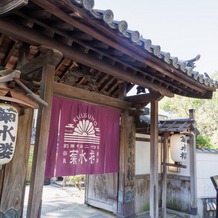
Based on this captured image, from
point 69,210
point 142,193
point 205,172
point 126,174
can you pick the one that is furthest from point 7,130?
point 205,172

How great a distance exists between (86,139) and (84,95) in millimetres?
989

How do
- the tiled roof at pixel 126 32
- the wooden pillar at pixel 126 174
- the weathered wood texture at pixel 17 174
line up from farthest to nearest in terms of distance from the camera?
the wooden pillar at pixel 126 174 < the weathered wood texture at pixel 17 174 < the tiled roof at pixel 126 32

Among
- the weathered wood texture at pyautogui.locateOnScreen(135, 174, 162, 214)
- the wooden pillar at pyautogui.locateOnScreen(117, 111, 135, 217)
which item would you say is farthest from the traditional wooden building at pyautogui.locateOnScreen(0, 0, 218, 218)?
the weathered wood texture at pyautogui.locateOnScreen(135, 174, 162, 214)

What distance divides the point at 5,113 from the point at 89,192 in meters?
5.58

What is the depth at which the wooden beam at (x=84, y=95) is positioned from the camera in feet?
14.1

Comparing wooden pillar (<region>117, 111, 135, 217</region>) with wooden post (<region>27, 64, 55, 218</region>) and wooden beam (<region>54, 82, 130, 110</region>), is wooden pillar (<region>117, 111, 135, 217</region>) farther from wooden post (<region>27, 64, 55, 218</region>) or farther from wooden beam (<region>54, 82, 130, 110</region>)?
wooden post (<region>27, 64, 55, 218</region>)

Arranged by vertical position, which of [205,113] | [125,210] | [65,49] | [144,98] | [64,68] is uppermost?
[205,113]

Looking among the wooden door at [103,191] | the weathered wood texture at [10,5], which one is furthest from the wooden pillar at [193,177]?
the weathered wood texture at [10,5]

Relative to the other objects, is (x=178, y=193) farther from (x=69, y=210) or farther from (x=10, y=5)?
(x=10, y=5)

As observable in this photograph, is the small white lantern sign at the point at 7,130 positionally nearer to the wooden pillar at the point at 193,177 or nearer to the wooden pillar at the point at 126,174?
the wooden pillar at the point at 126,174

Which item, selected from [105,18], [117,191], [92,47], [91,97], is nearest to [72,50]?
[92,47]

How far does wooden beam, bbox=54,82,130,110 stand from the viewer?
14.1 feet

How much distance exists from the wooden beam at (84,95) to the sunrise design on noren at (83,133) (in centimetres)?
53

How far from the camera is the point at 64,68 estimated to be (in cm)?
503
